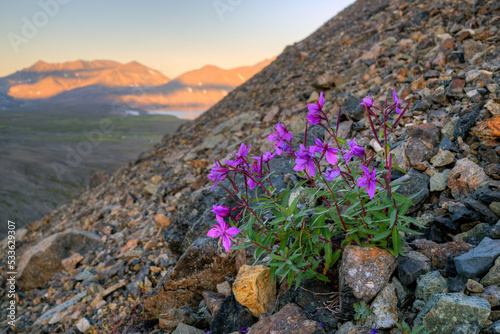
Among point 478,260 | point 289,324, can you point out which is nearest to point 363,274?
point 289,324

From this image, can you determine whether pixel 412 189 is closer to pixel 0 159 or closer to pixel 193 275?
pixel 193 275

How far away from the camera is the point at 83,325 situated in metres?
4.91

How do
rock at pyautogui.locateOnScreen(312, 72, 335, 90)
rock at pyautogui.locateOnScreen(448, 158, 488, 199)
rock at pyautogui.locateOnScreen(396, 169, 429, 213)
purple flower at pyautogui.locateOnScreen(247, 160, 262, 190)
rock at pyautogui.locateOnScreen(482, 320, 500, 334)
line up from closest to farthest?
rock at pyautogui.locateOnScreen(482, 320, 500, 334) < purple flower at pyautogui.locateOnScreen(247, 160, 262, 190) < rock at pyautogui.locateOnScreen(448, 158, 488, 199) < rock at pyautogui.locateOnScreen(396, 169, 429, 213) < rock at pyautogui.locateOnScreen(312, 72, 335, 90)

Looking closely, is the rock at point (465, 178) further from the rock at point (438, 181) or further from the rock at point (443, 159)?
the rock at point (443, 159)

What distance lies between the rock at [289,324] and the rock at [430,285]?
2.44 ft

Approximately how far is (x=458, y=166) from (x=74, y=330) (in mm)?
5987

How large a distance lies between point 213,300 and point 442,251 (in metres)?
2.26

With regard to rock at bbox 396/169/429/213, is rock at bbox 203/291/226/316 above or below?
below

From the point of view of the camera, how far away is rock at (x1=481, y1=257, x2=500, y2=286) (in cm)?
200

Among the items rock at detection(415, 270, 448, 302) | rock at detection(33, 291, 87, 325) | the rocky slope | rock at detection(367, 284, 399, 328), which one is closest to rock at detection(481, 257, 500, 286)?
the rocky slope

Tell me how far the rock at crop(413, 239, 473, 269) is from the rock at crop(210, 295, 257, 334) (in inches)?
64.0

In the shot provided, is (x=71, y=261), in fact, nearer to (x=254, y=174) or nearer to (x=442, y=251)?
(x=254, y=174)

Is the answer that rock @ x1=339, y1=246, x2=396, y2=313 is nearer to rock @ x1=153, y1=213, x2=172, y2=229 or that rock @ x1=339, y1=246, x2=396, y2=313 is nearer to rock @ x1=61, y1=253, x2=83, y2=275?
rock @ x1=153, y1=213, x2=172, y2=229

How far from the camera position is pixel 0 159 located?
139 feet
